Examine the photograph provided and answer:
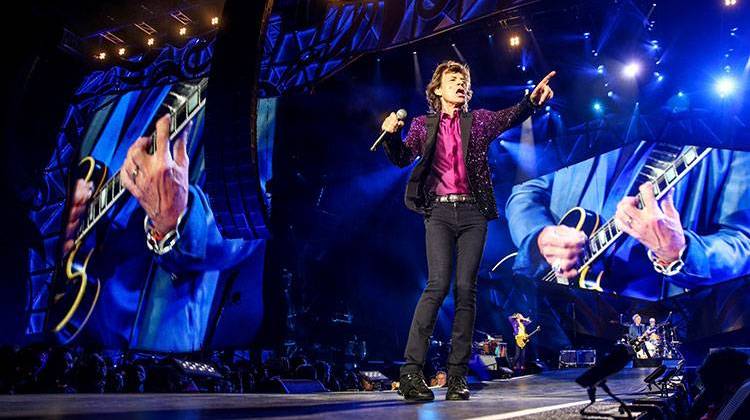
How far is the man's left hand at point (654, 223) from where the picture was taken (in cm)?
1142

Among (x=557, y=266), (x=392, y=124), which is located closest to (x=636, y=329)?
(x=557, y=266)

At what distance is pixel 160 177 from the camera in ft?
38.9

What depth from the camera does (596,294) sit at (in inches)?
517

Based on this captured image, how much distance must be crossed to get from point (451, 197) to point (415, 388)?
3.43 ft

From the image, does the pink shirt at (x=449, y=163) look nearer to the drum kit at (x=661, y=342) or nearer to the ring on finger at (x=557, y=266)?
the drum kit at (x=661, y=342)

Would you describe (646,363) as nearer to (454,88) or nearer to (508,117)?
(508,117)

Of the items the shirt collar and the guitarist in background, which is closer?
the shirt collar

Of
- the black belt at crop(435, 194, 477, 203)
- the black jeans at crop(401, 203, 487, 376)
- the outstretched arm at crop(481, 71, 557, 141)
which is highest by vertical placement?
the outstretched arm at crop(481, 71, 557, 141)

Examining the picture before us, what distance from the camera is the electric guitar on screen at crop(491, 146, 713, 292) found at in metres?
11.8

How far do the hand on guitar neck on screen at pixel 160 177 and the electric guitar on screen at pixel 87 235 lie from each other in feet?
0.55

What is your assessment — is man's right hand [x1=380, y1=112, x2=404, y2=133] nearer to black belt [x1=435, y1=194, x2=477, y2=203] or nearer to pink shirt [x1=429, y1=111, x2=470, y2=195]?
pink shirt [x1=429, y1=111, x2=470, y2=195]

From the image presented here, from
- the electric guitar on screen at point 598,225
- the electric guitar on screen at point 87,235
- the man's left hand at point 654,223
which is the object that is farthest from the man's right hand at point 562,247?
the electric guitar on screen at point 87,235

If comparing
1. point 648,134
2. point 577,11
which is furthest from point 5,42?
point 648,134

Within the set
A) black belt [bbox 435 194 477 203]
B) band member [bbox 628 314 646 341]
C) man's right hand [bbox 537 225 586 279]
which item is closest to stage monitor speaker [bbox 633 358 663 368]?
band member [bbox 628 314 646 341]
